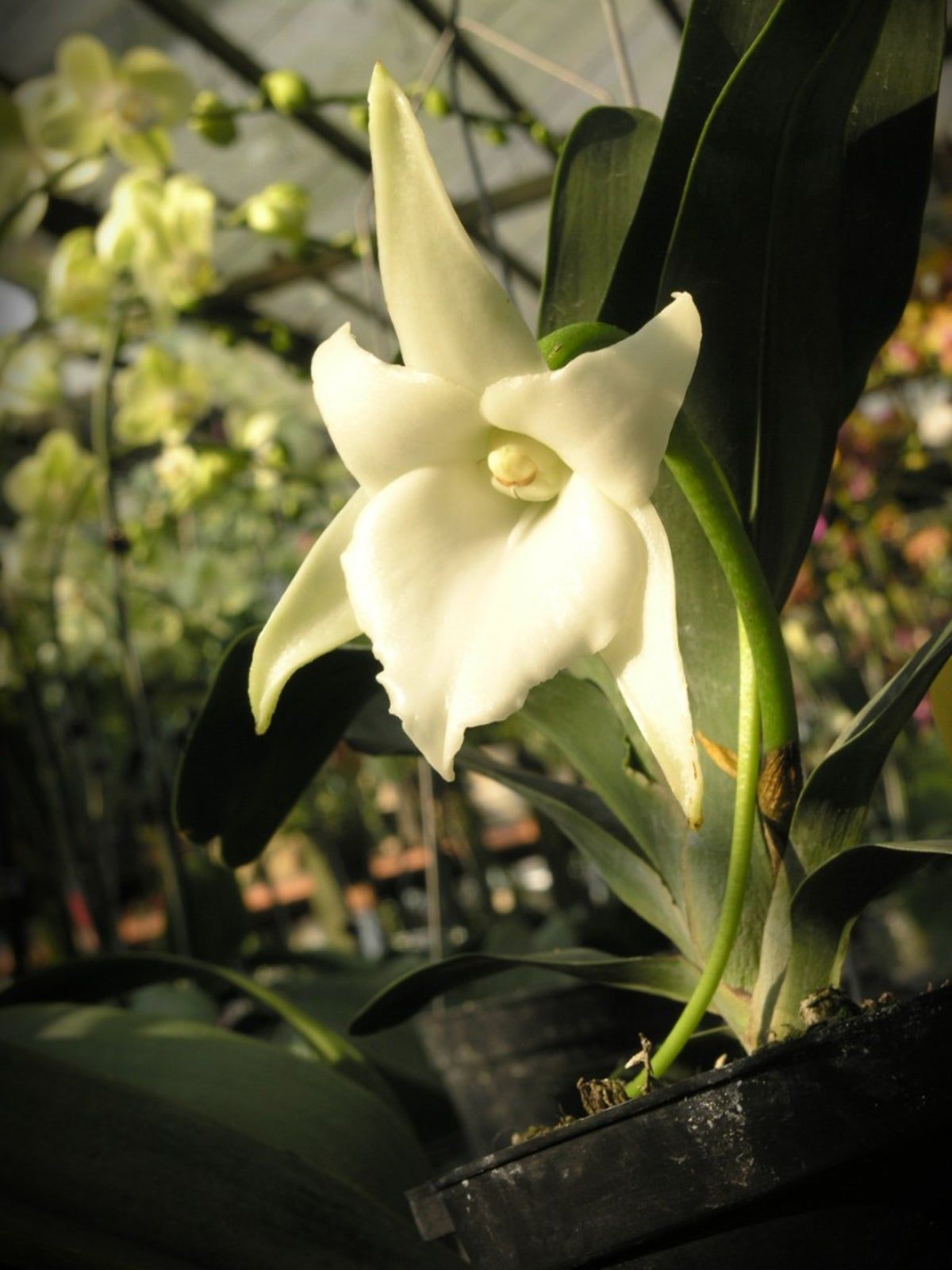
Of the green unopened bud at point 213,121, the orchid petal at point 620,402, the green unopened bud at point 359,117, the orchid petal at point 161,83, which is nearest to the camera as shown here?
the orchid petal at point 620,402

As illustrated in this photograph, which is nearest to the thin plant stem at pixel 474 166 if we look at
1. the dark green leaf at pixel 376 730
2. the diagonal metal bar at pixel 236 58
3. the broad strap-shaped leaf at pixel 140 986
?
the dark green leaf at pixel 376 730

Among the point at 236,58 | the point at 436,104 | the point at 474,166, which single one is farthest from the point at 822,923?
Answer: the point at 236,58

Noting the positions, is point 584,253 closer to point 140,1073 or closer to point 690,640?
point 690,640

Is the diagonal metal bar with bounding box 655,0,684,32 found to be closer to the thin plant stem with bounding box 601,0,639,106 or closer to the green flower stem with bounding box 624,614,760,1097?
the thin plant stem with bounding box 601,0,639,106

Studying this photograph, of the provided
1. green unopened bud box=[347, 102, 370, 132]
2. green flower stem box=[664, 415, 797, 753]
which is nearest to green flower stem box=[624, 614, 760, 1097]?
green flower stem box=[664, 415, 797, 753]

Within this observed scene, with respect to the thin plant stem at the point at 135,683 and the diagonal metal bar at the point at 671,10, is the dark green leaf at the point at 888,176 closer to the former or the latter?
the thin plant stem at the point at 135,683

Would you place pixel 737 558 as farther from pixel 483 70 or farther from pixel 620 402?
pixel 483 70
